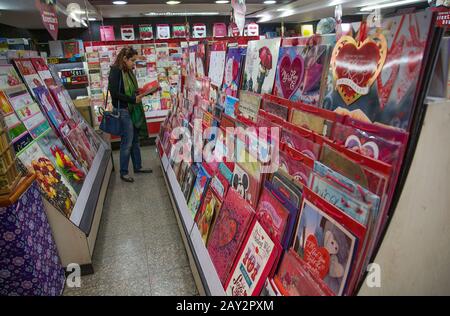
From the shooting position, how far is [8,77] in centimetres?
248

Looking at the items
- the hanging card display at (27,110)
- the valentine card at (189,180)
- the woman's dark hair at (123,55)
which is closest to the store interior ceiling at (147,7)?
the woman's dark hair at (123,55)

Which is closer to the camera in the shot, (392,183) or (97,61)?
(392,183)

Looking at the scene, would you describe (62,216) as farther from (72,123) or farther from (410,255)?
(410,255)

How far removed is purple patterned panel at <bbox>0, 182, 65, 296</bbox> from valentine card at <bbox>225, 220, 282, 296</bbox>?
1124 mm

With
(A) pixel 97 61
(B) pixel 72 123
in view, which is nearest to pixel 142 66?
(A) pixel 97 61

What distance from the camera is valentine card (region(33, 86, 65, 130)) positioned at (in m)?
2.90

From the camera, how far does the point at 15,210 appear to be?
168 cm

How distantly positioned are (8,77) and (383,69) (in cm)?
265

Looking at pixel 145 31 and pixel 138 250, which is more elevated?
pixel 145 31

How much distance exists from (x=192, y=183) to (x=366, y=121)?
170 centimetres

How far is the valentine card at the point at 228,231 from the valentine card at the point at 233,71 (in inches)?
27.7

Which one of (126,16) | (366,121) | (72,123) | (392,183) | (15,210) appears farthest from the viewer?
(126,16)

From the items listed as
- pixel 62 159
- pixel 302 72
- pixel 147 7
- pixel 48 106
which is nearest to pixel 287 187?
pixel 302 72

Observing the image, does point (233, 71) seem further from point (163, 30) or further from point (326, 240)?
point (163, 30)
